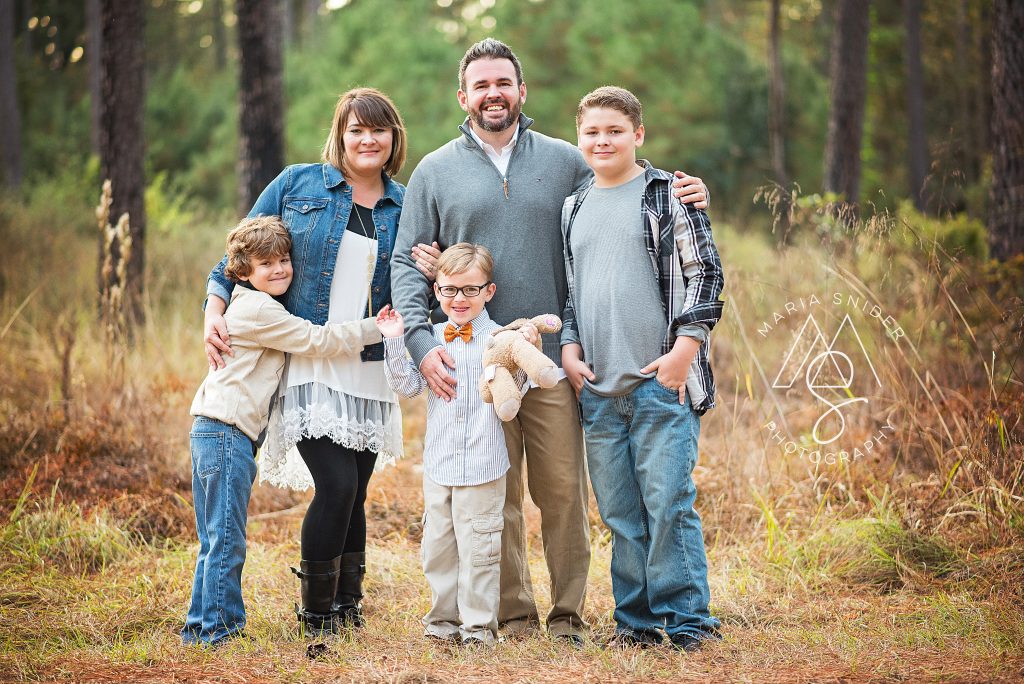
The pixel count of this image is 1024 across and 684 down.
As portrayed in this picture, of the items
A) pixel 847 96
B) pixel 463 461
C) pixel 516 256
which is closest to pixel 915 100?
pixel 847 96

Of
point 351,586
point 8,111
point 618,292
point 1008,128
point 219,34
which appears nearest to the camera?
point 618,292

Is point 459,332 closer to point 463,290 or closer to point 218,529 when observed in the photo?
point 463,290

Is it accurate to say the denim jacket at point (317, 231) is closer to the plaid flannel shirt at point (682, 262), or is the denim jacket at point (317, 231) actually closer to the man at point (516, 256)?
the man at point (516, 256)

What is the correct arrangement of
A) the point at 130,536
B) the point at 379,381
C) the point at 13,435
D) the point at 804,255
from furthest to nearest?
the point at 804,255 → the point at 13,435 → the point at 130,536 → the point at 379,381

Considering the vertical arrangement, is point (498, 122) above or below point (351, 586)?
above

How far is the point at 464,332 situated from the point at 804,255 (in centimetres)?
457

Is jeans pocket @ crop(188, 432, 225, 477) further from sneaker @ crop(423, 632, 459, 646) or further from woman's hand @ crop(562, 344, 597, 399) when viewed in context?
woman's hand @ crop(562, 344, 597, 399)

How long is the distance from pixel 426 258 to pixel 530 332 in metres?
0.52

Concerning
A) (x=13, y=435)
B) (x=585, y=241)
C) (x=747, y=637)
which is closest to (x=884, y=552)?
(x=747, y=637)

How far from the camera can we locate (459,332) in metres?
3.45

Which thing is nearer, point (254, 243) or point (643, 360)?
point (643, 360)

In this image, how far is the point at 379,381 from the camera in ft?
11.9

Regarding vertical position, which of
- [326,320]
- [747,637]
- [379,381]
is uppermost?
[326,320]

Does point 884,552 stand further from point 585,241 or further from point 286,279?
point 286,279
